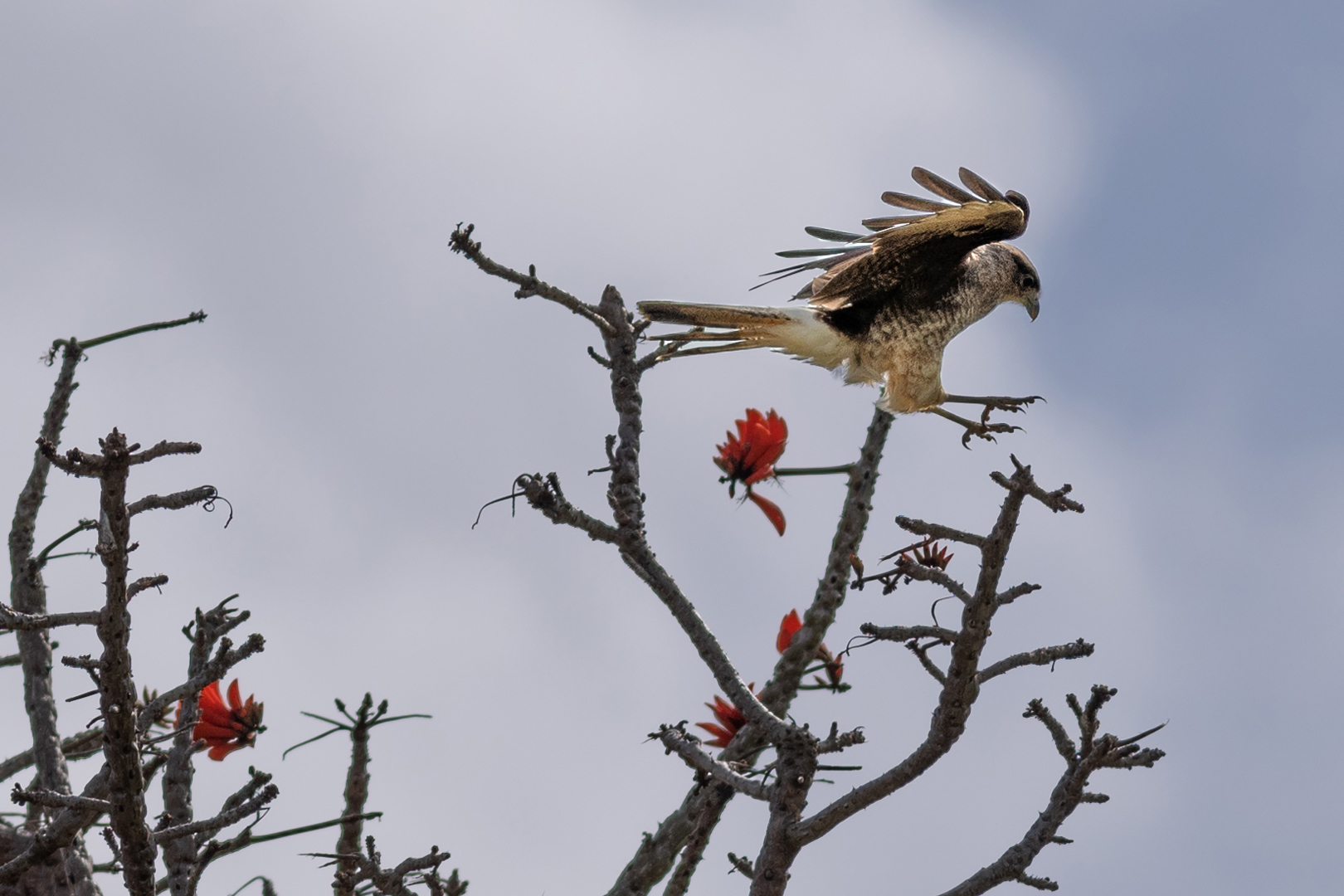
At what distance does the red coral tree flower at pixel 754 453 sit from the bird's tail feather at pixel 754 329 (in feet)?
Result: 1.44

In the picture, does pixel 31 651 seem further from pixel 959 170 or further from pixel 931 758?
pixel 959 170

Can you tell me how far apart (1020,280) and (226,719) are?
4.70 m

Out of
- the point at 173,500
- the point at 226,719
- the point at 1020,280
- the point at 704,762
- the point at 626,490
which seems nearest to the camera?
the point at 173,500

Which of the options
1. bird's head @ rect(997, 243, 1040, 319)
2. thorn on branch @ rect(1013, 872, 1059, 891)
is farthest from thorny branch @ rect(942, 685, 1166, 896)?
bird's head @ rect(997, 243, 1040, 319)

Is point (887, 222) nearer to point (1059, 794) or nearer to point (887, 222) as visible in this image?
point (887, 222)

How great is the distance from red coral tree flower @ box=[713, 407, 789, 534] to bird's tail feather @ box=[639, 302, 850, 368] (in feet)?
1.44

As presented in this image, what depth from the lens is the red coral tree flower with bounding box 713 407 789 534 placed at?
5.41 metres

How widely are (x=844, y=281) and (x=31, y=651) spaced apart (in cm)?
423

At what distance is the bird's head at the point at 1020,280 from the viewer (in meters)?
6.71

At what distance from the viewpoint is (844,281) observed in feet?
19.5

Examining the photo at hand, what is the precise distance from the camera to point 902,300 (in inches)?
240

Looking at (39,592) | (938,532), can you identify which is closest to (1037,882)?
(938,532)

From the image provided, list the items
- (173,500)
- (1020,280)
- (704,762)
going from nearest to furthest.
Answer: (173,500)
(704,762)
(1020,280)

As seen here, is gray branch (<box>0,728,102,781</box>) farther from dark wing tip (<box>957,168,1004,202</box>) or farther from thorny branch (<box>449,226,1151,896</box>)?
dark wing tip (<box>957,168,1004,202</box>)
